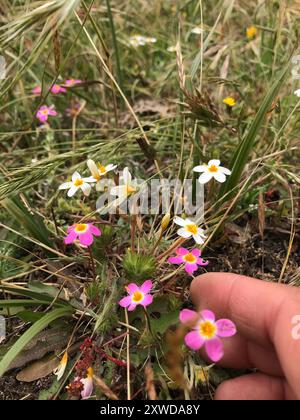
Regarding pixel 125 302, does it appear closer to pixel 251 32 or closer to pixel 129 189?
pixel 129 189

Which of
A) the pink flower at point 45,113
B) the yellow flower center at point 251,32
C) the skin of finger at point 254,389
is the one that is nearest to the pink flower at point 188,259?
the skin of finger at point 254,389

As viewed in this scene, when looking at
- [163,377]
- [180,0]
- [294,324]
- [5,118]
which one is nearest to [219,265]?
[163,377]

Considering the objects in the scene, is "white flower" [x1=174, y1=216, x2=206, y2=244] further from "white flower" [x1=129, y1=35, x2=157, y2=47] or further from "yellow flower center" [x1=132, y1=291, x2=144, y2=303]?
"white flower" [x1=129, y1=35, x2=157, y2=47]

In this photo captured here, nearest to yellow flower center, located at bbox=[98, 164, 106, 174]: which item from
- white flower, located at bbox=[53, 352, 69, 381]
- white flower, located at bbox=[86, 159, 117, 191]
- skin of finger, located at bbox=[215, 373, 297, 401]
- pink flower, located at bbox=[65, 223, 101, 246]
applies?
white flower, located at bbox=[86, 159, 117, 191]

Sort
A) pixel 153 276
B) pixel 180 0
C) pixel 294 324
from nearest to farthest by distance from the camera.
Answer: pixel 294 324
pixel 153 276
pixel 180 0

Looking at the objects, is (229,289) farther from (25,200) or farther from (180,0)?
(180,0)

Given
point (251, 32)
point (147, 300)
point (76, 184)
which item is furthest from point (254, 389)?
point (251, 32)
